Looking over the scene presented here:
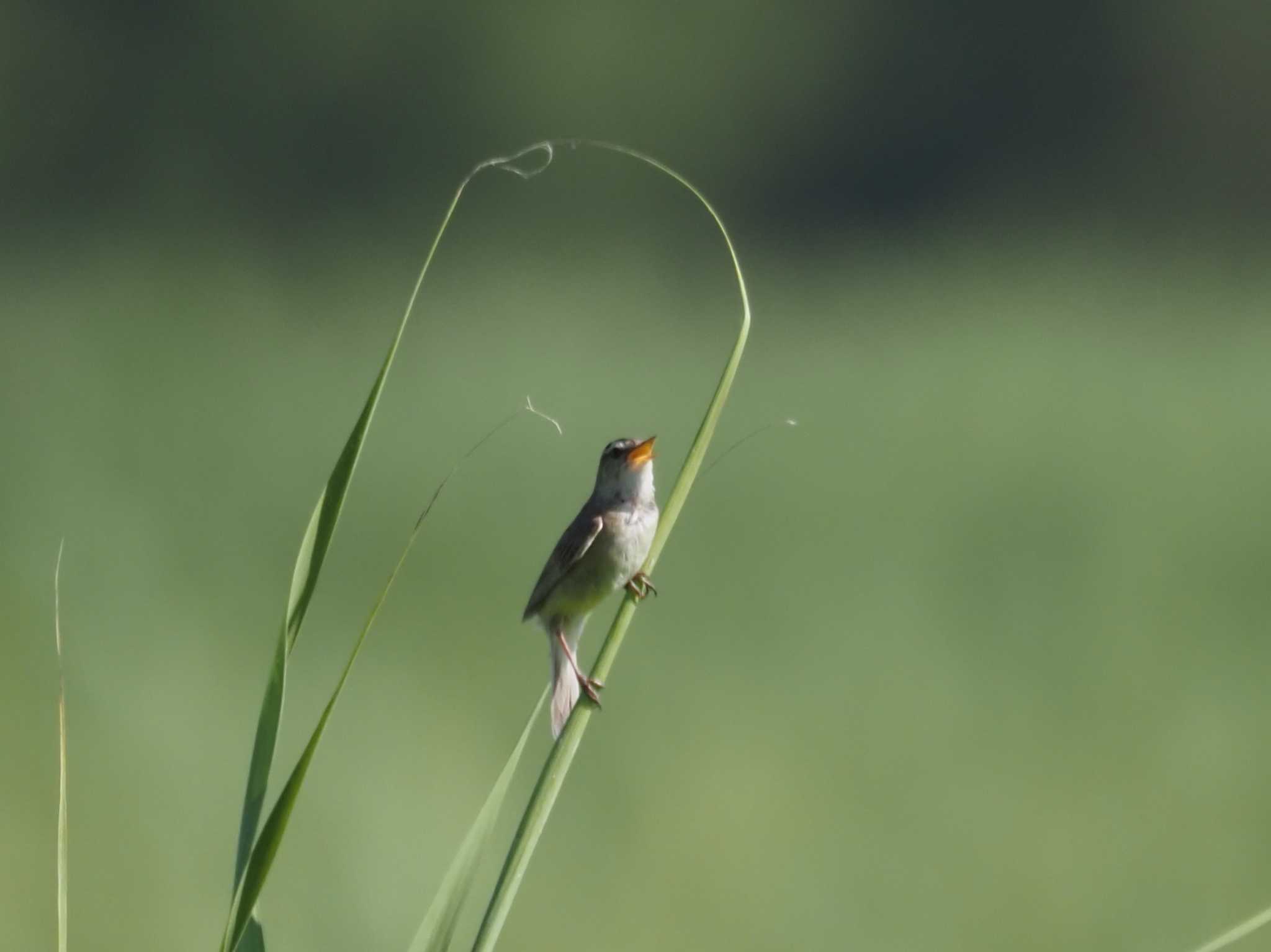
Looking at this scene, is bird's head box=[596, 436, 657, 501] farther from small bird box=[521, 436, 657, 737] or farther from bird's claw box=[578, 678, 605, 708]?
bird's claw box=[578, 678, 605, 708]

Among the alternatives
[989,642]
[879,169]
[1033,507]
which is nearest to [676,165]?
[879,169]

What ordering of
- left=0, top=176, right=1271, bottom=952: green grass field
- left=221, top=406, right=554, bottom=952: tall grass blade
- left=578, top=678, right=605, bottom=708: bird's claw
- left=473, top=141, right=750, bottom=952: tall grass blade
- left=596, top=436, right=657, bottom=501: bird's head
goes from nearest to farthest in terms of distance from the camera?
left=221, top=406, right=554, bottom=952: tall grass blade
left=473, top=141, right=750, bottom=952: tall grass blade
left=578, top=678, right=605, bottom=708: bird's claw
left=596, top=436, right=657, bottom=501: bird's head
left=0, top=176, right=1271, bottom=952: green grass field

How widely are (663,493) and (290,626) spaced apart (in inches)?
177

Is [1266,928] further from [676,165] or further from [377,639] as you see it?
[676,165]

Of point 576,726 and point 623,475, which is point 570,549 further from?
point 576,726

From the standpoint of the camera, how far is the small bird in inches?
113

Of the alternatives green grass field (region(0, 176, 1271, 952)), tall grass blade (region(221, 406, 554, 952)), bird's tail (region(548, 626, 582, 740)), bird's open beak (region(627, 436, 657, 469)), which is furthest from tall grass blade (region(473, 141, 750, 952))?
green grass field (region(0, 176, 1271, 952))

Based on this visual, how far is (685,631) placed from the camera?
762cm

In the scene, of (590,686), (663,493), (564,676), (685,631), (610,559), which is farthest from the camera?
(685,631)

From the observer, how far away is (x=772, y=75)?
16656 millimetres

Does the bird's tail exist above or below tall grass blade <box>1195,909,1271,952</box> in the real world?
below

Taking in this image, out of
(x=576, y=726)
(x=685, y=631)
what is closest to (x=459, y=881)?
(x=576, y=726)

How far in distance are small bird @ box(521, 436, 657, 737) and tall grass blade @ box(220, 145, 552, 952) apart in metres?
1.40

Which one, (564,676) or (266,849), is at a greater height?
(266,849)
